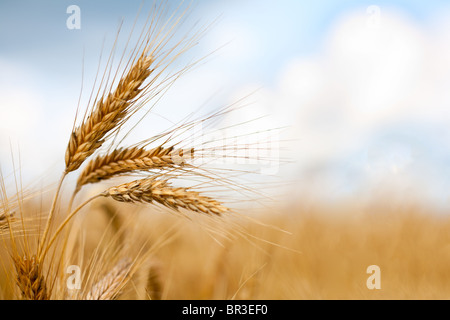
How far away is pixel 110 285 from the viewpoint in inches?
56.9

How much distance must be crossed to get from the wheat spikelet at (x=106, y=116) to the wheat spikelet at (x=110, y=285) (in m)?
0.47

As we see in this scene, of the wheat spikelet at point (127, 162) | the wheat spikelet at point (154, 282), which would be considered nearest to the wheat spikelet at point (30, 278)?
the wheat spikelet at point (127, 162)

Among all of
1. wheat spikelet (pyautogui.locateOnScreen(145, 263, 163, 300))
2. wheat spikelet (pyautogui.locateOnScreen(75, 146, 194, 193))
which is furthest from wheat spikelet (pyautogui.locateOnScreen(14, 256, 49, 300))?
wheat spikelet (pyautogui.locateOnScreen(145, 263, 163, 300))

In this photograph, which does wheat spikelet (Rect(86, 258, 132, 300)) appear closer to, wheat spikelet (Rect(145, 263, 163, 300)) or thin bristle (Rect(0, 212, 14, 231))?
wheat spikelet (Rect(145, 263, 163, 300))

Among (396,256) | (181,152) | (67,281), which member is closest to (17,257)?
(67,281)

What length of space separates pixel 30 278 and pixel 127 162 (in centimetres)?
43

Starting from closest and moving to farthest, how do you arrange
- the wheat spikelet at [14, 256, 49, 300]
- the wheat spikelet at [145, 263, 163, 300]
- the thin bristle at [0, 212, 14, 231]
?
the wheat spikelet at [14, 256, 49, 300] < the thin bristle at [0, 212, 14, 231] < the wheat spikelet at [145, 263, 163, 300]

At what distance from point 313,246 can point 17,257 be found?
7.45ft

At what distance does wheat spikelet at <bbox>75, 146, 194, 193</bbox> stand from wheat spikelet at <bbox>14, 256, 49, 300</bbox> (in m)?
0.25

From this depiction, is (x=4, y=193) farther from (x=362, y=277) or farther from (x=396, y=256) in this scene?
(x=396, y=256)

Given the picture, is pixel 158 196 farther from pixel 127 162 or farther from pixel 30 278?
pixel 30 278

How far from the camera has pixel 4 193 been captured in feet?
4.57

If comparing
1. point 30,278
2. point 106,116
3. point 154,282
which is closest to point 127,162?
point 106,116

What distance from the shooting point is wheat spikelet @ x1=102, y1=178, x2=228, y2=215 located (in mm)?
1177
